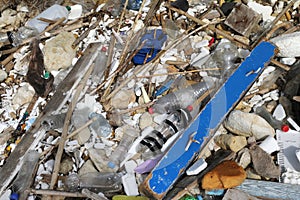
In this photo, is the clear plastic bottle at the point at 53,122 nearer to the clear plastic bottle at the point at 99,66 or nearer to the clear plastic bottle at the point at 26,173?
the clear plastic bottle at the point at 26,173

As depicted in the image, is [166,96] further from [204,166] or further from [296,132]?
[296,132]

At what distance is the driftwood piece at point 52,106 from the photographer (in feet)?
9.71

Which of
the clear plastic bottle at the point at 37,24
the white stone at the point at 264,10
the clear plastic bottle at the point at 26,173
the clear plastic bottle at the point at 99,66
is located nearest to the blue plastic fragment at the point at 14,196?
the clear plastic bottle at the point at 26,173

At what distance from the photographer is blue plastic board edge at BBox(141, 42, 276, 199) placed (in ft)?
8.84

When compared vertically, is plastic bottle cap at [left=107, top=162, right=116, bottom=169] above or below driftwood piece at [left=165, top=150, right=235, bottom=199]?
below

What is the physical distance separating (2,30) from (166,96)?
5.06ft

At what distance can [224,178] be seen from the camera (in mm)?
2680

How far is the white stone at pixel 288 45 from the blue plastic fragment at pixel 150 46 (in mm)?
826

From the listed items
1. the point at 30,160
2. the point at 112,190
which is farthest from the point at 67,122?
the point at 112,190

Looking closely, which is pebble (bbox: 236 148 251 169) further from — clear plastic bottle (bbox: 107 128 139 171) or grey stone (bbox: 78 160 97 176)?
grey stone (bbox: 78 160 97 176)

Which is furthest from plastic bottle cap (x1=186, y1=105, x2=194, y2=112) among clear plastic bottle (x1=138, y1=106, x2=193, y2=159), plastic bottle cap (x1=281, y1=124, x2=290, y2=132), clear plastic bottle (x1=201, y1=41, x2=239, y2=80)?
plastic bottle cap (x1=281, y1=124, x2=290, y2=132)

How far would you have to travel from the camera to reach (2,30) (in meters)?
3.89

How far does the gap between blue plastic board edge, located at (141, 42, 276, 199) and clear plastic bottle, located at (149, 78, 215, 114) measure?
0.26 m

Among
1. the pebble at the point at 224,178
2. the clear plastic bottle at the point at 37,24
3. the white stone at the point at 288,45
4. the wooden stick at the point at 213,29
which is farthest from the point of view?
the clear plastic bottle at the point at 37,24
